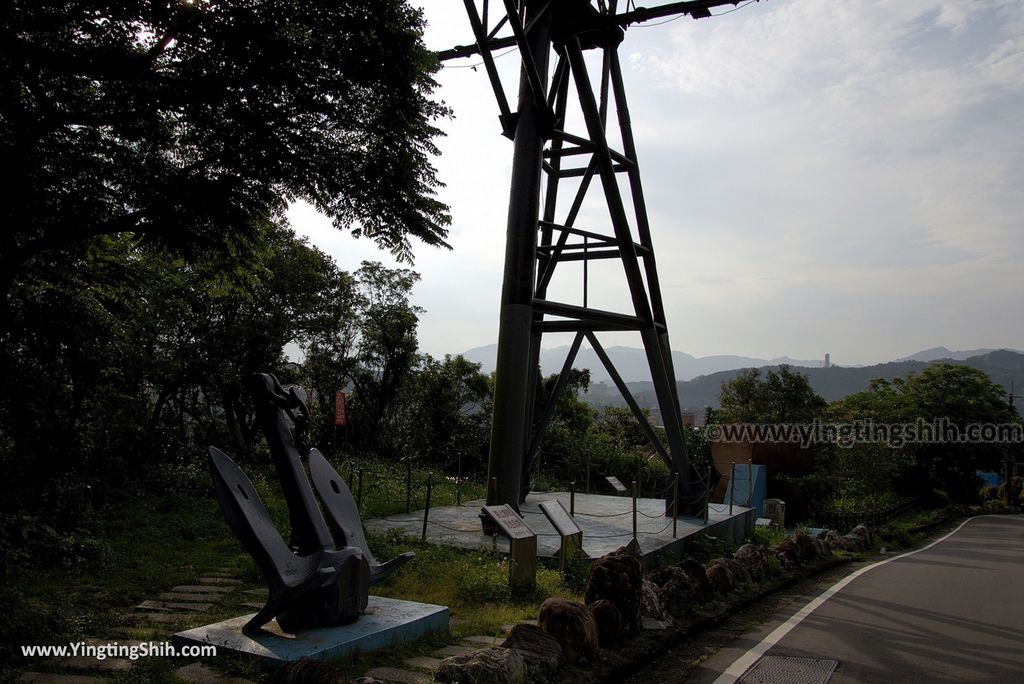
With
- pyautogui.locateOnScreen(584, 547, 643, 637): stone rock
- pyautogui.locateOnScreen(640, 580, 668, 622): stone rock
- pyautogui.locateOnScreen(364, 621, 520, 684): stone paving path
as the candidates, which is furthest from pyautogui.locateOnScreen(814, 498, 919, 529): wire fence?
pyautogui.locateOnScreen(364, 621, 520, 684): stone paving path

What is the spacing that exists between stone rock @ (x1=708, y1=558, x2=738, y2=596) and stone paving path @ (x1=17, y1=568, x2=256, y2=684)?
16.0ft

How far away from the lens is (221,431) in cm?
1770

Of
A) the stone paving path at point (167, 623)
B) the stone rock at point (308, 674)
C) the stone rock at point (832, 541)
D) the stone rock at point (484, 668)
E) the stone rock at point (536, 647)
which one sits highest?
the stone rock at point (308, 674)

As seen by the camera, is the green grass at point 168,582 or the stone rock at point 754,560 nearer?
the green grass at point 168,582

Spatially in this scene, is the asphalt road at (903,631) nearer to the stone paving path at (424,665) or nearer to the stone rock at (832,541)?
the stone rock at (832,541)

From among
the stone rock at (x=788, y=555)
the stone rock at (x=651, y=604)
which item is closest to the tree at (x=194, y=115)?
the stone rock at (x=651, y=604)

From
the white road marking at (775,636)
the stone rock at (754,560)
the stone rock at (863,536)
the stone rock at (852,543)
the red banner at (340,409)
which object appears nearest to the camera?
the white road marking at (775,636)

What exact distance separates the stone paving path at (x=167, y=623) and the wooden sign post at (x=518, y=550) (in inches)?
93.0

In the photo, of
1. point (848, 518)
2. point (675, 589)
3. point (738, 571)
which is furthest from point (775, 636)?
point (848, 518)

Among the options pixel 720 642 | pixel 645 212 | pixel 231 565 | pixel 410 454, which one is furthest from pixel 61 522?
pixel 410 454

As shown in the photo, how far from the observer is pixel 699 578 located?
8625 millimetres

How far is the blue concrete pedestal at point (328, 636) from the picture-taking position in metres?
5.47

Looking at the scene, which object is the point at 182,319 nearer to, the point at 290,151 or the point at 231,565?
the point at 231,565

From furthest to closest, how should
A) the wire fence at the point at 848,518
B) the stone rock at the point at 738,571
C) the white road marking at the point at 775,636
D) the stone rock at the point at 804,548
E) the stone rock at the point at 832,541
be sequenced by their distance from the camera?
1. the wire fence at the point at 848,518
2. the stone rock at the point at 832,541
3. the stone rock at the point at 804,548
4. the stone rock at the point at 738,571
5. the white road marking at the point at 775,636
